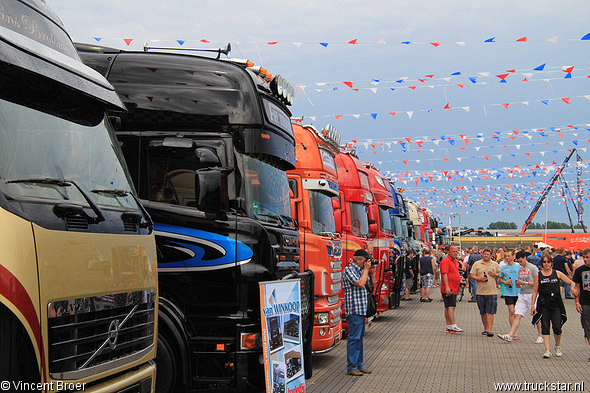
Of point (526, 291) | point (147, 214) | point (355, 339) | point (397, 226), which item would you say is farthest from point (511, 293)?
point (147, 214)

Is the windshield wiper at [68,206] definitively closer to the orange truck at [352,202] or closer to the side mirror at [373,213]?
the orange truck at [352,202]

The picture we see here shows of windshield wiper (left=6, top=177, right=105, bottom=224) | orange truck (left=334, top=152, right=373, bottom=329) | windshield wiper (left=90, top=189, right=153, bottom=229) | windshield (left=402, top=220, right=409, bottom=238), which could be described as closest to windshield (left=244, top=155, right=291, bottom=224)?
windshield wiper (left=90, top=189, right=153, bottom=229)

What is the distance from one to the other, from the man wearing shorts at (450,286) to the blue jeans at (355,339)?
215 inches

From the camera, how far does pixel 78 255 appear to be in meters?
3.48

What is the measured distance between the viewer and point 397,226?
72.4ft

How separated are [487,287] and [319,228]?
18.5ft

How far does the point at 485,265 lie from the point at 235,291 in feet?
30.3

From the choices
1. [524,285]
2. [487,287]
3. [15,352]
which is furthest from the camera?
[487,287]

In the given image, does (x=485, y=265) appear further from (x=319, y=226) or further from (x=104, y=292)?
(x=104, y=292)

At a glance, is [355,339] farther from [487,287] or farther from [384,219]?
[384,219]

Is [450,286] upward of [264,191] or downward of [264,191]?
downward

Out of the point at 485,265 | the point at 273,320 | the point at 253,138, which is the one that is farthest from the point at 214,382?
the point at 485,265

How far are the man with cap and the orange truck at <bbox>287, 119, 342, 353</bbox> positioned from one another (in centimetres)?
44

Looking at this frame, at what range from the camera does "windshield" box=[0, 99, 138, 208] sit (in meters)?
3.39
